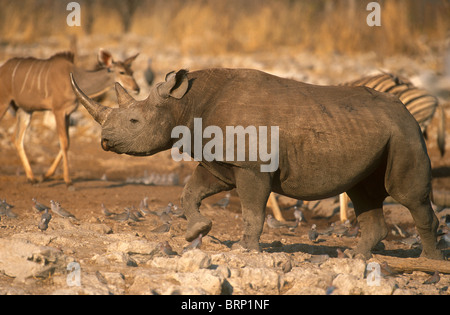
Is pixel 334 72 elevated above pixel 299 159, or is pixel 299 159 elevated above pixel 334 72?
pixel 334 72

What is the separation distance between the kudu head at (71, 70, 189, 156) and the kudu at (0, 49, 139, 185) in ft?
15.3

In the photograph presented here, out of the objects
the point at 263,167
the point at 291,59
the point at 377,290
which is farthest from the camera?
the point at 291,59

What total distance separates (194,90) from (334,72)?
12048 millimetres

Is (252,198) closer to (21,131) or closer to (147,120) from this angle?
(147,120)

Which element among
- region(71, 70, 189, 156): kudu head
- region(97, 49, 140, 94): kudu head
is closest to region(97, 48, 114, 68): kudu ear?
region(97, 49, 140, 94): kudu head

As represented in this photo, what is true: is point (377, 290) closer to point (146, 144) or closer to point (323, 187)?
point (323, 187)

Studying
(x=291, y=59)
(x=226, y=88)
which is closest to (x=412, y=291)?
(x=226, y=88)

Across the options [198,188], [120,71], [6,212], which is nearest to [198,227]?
[198,188]

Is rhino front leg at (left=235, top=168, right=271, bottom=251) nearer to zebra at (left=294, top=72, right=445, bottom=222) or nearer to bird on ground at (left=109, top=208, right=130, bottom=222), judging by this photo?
bird on ground at (left=109, top=208, right=130, bottom=222)

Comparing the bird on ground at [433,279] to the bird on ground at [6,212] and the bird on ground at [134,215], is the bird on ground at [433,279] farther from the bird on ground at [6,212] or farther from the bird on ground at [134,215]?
the bird on ground at [6,212]

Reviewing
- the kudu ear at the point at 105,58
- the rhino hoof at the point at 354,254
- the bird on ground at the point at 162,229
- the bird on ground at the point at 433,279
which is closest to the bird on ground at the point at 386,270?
the bird on ground at the point at 433,279

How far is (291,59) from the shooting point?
19219 mm

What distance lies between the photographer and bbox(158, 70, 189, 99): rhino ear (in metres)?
5.92

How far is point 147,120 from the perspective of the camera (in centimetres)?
594
